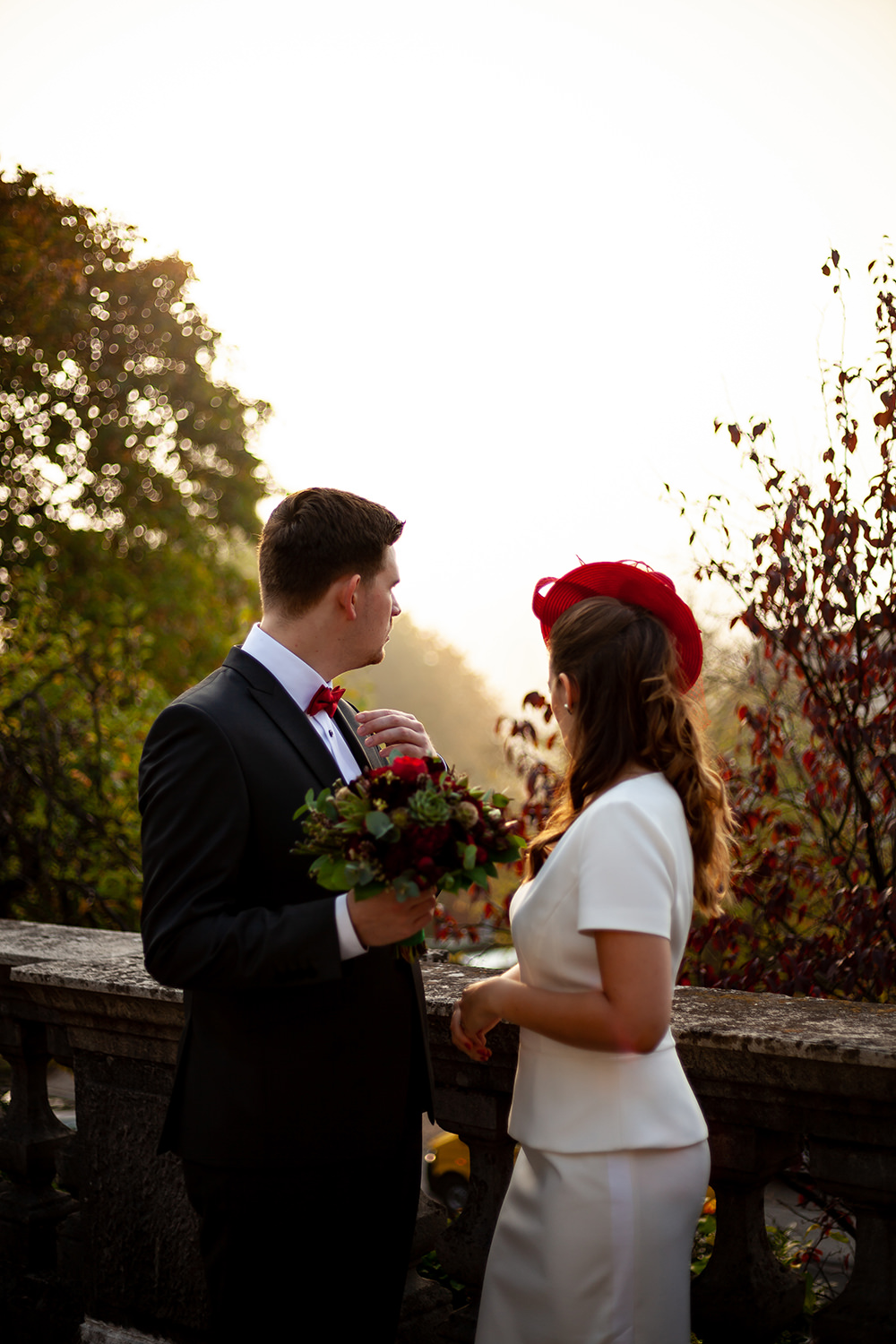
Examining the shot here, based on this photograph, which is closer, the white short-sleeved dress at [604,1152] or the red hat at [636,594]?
the white short-sleeved dress at [604,1152]

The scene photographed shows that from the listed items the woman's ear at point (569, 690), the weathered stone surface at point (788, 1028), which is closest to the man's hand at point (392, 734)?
the woman's ear at point (569, 690)

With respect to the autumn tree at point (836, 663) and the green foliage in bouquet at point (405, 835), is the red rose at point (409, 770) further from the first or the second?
the autumn tree at point (836, 663)

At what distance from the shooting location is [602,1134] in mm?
1995

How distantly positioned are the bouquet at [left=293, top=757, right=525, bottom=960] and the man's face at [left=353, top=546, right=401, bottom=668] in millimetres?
607

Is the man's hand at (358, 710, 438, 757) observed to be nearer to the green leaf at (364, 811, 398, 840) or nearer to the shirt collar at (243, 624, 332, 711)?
the shirt collar at (243, 624, 332, 711)

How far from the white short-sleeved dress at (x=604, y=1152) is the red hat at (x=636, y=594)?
33 centimetres

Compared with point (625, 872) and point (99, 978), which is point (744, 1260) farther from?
point (99, 978)

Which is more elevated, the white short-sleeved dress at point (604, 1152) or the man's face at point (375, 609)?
the man's face at point (375, 609)

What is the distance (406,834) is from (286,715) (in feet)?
2.01

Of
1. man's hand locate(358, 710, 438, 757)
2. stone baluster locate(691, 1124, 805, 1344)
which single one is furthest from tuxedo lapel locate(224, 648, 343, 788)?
stone baluster locate(691, 1124, 805, 1344)

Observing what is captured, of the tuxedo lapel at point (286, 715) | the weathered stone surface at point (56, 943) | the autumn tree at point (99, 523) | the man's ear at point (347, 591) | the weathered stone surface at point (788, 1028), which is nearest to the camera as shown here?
the weathered stone surface at point (788, 1028)

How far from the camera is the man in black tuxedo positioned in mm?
2012

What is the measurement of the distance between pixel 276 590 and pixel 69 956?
5.72 ft

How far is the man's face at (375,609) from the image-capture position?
2467mm
